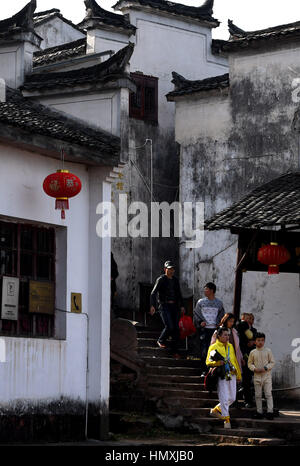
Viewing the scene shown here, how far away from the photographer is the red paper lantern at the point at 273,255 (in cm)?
2131

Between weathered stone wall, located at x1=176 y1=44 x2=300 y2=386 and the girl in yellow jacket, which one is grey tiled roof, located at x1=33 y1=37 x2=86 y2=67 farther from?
the girl in yellow jacket

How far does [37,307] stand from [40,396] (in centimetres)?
137

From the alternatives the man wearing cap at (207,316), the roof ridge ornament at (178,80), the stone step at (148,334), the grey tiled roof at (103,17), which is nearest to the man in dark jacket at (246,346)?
the man wearing cap at (207,316)

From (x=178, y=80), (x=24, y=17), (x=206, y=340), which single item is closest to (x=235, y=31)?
(x=178, y=80)

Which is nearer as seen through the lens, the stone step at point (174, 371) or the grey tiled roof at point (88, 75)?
the grey tiled roof at point (88, 75)

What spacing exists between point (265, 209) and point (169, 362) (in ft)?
11.3

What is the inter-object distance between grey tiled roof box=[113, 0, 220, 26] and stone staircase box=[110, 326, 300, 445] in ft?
28.0

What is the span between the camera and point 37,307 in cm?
1878

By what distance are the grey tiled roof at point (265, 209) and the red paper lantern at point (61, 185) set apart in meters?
3.69

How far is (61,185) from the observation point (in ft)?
59.5

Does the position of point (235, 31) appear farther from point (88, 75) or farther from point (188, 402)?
point (188, 402)

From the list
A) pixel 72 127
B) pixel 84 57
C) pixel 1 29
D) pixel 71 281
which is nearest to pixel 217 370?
pixel 71 281

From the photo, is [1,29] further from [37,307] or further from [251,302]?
[251,302]

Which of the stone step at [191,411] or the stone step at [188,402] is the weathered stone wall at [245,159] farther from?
the stone step at [191,411]
